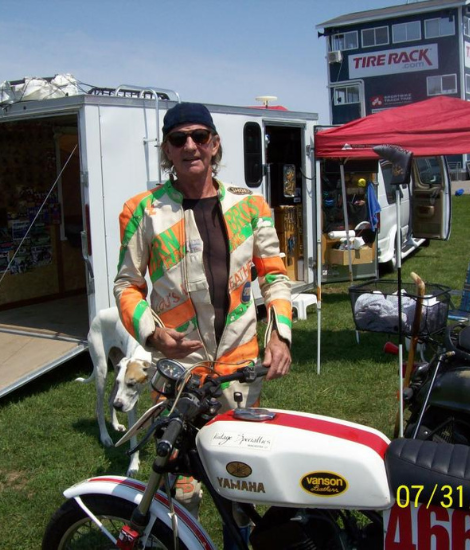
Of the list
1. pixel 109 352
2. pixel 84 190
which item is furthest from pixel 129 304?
pixel 84 190

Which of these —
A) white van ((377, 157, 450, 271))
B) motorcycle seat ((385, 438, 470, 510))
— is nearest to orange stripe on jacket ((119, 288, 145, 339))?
motorcycle seat ((385, 438, 470, 510))

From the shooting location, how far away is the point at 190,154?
238cm

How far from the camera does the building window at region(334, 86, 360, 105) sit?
33.8 metres

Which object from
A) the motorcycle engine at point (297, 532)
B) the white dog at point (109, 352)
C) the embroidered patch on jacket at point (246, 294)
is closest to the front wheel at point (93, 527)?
the motorcycle engine at point (297, 532)

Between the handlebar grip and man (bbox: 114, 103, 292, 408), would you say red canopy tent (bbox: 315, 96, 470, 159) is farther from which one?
the handlebar grip

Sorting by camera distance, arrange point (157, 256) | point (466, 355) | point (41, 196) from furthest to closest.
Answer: point (41, 196) → point (466, 355) → point (157, 256)

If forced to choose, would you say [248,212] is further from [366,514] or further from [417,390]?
[417,390]

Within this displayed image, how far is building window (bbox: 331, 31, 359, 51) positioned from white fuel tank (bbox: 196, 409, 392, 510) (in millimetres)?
37109

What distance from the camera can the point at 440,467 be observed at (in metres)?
1.80

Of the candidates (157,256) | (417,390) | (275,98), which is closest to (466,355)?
(417,390)

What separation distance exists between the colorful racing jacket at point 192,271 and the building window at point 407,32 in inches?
1368

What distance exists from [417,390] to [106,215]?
3.03 m

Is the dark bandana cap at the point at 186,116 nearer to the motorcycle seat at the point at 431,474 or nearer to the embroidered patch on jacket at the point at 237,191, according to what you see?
the embroidered patch on jacket at the point at 237,191
